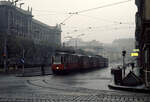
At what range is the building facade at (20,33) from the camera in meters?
63.9

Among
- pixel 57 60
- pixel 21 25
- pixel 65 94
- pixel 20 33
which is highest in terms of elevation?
pixel 21 25

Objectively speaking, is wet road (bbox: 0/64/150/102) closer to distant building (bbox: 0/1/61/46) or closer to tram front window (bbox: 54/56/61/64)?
tram front window (bbox: 54/56/61/64)

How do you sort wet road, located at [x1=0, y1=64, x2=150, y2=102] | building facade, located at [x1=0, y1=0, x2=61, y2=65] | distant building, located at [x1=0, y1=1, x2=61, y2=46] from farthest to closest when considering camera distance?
distant building, located at [x1=0, y1=1, x2=61, y2=46] < building facade, located at [x1=0, y1=0, x2=61, y2=65] < wet road, located at [x1=0, y1=64, x2=150, y2=102]

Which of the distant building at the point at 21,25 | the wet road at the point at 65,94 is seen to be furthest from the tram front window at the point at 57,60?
the distant building at the point at 21,25

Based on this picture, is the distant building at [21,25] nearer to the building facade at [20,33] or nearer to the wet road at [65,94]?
the building facade at [20,33]

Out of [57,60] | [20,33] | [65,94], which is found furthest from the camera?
[20,33]

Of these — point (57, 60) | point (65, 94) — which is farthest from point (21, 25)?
point (65, 94)

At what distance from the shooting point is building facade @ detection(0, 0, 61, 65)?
63906mm

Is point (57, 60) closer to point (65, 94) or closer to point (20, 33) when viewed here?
point (65, 94)

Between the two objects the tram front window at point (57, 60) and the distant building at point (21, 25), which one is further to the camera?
the distant building at point (21, 25)

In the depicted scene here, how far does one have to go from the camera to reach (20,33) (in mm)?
97250

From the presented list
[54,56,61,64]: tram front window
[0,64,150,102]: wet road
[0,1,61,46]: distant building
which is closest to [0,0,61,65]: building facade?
[0,1,61,46]: distant building

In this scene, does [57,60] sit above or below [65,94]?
above

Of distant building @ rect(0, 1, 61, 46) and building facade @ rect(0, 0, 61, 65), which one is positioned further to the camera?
distant building @ rect(0, 1, 61, 46)
